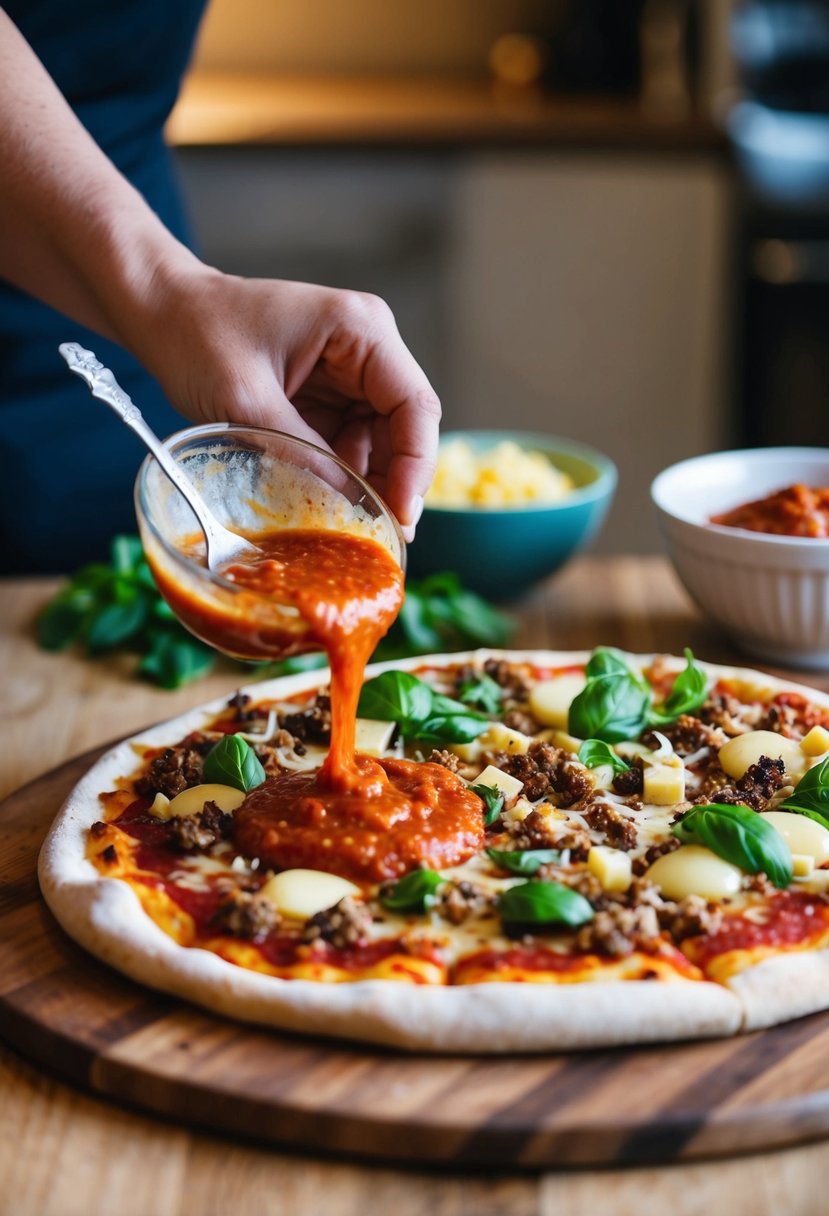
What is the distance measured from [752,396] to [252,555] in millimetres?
4517

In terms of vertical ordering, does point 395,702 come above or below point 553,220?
above

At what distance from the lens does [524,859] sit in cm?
210

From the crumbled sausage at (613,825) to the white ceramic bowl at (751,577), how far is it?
0.89 m

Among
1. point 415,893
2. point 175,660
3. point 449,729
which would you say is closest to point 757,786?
point 449,729

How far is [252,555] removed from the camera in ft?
7.61

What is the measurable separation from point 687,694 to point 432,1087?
44.3 inches

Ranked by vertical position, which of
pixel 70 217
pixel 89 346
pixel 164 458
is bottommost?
pixel 89 346

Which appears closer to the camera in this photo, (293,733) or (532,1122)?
(532,1122)

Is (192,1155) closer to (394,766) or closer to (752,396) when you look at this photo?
(394,766)

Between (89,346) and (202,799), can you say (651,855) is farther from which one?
(89,346)

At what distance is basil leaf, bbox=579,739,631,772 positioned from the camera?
2420 millimetres

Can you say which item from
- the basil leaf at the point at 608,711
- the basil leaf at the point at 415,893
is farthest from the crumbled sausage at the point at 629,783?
the basil leaf at the point at 415,893

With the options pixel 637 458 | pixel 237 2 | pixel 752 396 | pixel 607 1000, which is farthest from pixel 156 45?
pixel 237 2

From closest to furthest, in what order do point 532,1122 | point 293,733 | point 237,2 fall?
point 532,1122, point 293,733, point 237,2
